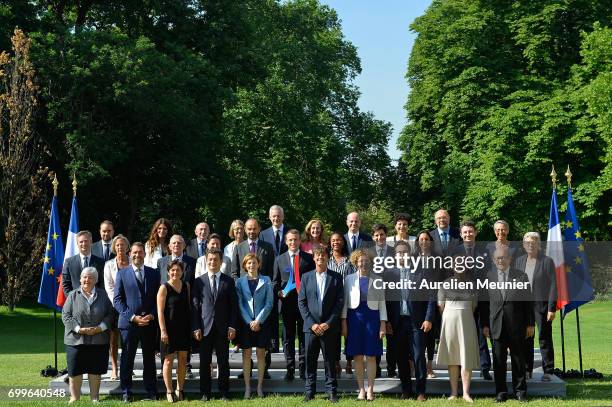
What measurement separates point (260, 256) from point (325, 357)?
191 cm

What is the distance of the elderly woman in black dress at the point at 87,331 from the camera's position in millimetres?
10859

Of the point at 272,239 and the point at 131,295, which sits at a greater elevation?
the point at 272,239

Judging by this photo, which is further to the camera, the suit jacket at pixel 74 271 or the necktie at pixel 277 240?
the necktie at pixel 277 240

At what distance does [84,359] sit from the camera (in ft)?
35.7

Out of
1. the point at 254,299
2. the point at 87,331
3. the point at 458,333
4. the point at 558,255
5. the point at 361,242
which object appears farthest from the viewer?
the point at 558,255

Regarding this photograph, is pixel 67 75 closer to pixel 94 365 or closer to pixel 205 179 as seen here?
pixel 205 179

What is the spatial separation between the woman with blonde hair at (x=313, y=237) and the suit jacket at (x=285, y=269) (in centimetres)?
20

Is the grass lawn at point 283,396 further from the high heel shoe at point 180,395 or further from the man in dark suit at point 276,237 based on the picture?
the man in dark suit at point 276,237

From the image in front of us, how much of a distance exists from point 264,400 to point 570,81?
2544 centimetres

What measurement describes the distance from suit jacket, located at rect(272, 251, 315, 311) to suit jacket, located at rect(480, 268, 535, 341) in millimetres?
2481

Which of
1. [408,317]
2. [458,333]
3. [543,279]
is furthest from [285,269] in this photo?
[543,279]

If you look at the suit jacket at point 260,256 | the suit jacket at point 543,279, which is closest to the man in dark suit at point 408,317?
the suit jacket at point 543,279

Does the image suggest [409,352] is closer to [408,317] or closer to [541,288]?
[408,317]

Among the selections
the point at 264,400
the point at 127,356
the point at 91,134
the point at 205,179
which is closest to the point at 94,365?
the point at 127,356
